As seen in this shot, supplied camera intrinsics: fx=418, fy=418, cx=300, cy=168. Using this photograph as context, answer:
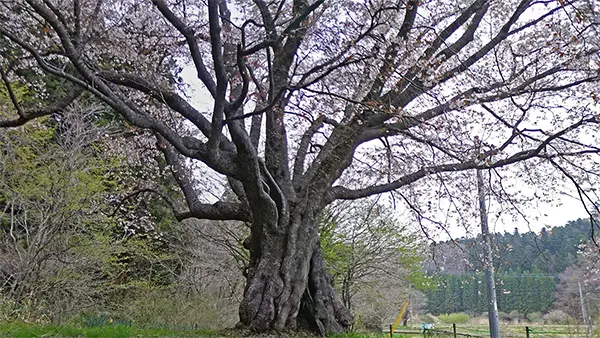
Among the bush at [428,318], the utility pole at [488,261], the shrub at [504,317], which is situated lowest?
the bush at [428,318]

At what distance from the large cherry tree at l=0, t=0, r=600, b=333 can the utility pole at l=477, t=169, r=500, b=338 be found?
0.67 m

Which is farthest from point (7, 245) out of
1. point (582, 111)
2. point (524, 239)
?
point (582, 111)

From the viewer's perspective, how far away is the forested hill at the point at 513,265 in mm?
6143

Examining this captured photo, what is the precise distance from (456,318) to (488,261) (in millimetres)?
16503

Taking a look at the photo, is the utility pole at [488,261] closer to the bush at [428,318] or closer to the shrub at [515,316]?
the shrub at [515,316]

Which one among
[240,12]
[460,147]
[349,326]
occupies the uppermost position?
[240,12]

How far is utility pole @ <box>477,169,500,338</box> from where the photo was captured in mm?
6105

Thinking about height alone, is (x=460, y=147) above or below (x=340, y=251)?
above

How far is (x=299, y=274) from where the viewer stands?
4.91 metres

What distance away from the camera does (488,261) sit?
20.0 feet

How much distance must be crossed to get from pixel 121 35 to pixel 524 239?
6.78 m

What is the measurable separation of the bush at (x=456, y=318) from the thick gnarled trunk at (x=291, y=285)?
646 inches

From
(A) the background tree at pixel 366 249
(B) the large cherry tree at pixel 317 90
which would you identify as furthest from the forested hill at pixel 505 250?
(A) the background tree at pixel 366 249

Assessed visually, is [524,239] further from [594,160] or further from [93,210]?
[93,210]
